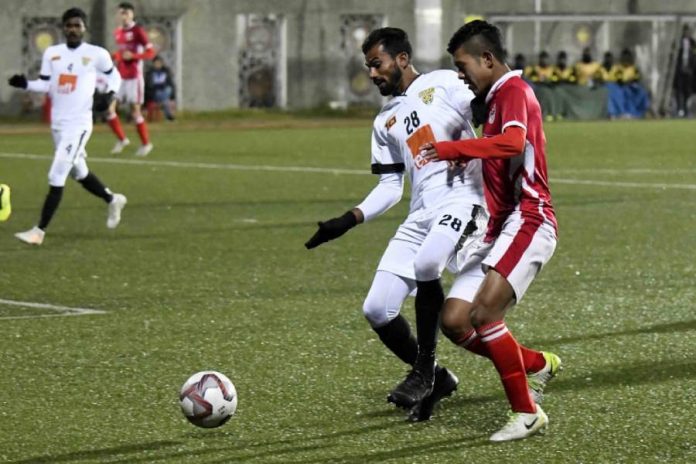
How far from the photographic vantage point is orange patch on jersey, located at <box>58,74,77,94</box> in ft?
51.8

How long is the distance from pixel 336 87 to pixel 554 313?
3479 cm

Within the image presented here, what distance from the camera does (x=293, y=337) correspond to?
9.94 meters

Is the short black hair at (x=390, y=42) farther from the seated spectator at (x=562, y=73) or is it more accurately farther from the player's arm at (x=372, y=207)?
the seated spectator at (x=562, y=73)

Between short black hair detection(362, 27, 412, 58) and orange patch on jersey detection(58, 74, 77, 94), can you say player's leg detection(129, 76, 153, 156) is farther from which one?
short black hair detection(362, 27, 412, 58)

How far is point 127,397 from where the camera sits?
26.6ft

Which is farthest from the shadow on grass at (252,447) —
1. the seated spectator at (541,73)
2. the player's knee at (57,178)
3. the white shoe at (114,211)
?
the seated spectator at (541,73)

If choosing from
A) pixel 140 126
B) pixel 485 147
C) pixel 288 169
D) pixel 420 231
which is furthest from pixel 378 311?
pixel 140 126

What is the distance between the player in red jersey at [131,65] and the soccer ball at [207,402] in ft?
62.5

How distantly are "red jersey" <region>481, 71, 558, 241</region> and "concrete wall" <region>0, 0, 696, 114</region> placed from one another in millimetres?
35136

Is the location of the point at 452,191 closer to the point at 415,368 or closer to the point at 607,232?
the point at 415,368

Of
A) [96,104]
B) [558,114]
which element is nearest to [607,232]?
[96,104]

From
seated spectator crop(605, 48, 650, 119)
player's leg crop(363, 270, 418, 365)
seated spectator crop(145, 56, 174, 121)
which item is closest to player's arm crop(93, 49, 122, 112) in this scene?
player's leg crop(363, 270, 418, 365)

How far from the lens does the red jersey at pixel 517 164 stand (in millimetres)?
6949

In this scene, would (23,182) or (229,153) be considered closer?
(23,182)
